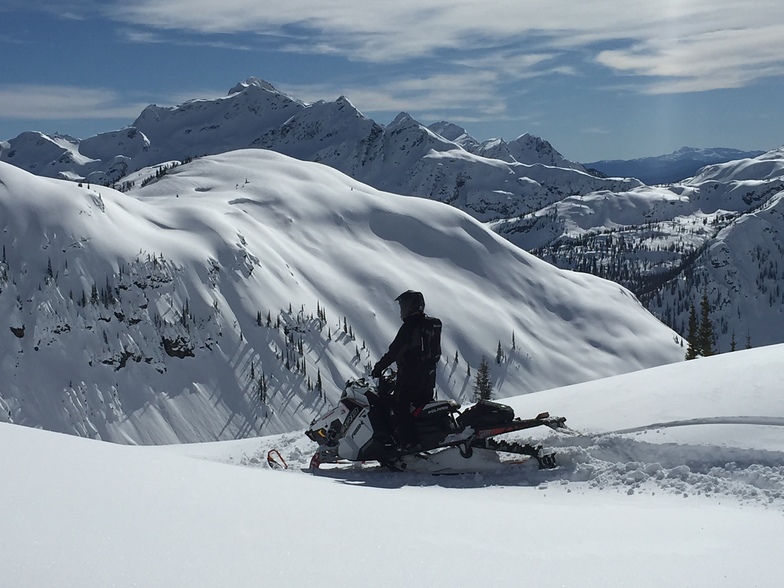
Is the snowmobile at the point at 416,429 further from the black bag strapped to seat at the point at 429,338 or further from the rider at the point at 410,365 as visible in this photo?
the black bag strapped to seat at the point at 429,338

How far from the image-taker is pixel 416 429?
1023 centimetres

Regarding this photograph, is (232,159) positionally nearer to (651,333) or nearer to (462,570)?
(651,333)

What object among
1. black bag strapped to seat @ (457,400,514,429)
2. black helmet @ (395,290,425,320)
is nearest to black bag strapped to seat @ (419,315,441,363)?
black helmet @ (395,290,425,320)

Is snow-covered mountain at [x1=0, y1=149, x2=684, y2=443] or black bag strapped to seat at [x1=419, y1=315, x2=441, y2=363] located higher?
black bag strapped to seat at [x1=419, y1=315, x2=441, y2=363]

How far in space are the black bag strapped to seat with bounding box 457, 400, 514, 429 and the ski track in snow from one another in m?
0.55

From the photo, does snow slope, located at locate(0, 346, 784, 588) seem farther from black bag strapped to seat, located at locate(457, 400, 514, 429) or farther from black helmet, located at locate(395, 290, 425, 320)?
black helmet, located at locate(395, 290, 425, 320)

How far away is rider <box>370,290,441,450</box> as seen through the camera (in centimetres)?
1026

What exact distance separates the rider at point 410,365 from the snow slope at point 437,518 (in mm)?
1101

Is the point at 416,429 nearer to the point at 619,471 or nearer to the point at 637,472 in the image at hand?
the point at 619,471

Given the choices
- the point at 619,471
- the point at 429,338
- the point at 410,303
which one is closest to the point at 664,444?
the point at 619,471

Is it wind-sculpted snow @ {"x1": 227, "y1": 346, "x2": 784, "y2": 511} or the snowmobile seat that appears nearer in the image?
wind-sculpted snow @ {"x1": 227, "y1": 346, "x2": 784, "y2": 511}

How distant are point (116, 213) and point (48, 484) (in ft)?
432

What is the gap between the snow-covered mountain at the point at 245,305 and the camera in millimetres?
103438

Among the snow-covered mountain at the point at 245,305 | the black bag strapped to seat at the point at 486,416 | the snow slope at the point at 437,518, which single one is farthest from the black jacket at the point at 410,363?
the snow-covered mountain at the point at 245,305
